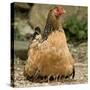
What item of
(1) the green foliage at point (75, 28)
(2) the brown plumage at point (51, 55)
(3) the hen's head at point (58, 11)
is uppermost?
(3) the hen's head at point (58, 11)

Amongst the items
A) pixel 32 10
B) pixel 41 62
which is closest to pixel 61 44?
pixel 41 62

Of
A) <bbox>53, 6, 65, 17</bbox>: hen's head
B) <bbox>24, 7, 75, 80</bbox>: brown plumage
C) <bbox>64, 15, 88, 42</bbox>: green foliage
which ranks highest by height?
<bbox>53, 6, 65, 17</bbox>: hen's head

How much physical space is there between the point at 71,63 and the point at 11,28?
2.04ft

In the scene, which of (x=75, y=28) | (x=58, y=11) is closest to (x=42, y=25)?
(x=58, y=11)

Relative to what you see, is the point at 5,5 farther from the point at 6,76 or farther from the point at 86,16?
the point at 86,16

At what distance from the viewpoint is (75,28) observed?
8.18 ft

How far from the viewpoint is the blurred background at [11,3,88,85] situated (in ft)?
7.45

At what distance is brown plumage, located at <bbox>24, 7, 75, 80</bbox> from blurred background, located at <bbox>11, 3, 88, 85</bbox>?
0.05m

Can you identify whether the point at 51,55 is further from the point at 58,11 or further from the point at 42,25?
the point at 58,11

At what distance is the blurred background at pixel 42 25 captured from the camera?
2.27m

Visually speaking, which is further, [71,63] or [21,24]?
[71,63]

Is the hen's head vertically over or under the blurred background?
over

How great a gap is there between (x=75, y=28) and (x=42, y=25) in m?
0.32

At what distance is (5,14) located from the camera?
2.27 m
